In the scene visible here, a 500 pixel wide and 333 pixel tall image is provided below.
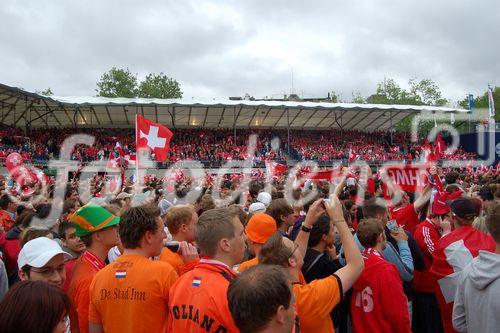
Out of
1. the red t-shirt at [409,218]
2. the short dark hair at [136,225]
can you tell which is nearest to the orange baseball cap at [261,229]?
the short dark hair at [136,225]

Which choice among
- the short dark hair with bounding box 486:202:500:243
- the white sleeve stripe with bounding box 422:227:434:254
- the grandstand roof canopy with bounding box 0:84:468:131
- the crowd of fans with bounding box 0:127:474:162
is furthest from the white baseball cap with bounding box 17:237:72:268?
the crowd of fans with bounding box 0:127:474:162

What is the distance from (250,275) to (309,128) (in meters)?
36.4

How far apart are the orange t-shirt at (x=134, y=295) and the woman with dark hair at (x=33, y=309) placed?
91 centimetres

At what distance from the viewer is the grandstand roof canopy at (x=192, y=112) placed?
27531 millimetres

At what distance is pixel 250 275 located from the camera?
1.90m

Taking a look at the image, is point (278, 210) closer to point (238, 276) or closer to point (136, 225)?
point (136, 225)

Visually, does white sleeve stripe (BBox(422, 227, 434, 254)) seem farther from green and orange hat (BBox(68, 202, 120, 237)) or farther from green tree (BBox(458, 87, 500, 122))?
green tree (BBox(458, 87, 500, 122))

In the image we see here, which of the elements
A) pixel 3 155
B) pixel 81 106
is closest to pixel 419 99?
pixel 81 106

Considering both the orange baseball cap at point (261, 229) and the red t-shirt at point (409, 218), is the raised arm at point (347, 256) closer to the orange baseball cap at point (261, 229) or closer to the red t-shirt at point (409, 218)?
the orange baseball cap at point (261, 229)

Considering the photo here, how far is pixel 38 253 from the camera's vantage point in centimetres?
270

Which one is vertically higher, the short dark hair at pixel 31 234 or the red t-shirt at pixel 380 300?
the short dark hair at pixel 31 234

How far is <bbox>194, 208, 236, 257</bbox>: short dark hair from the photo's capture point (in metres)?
2.54

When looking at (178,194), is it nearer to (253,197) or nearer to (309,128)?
(253,197)

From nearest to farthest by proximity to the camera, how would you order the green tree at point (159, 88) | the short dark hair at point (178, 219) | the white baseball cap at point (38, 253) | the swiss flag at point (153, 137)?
the white baseball cap at point (38, 253) < the short dark hair at point (178, 219) < the swiss flag at point (153, 137) < the green tree at point (159, 88)
